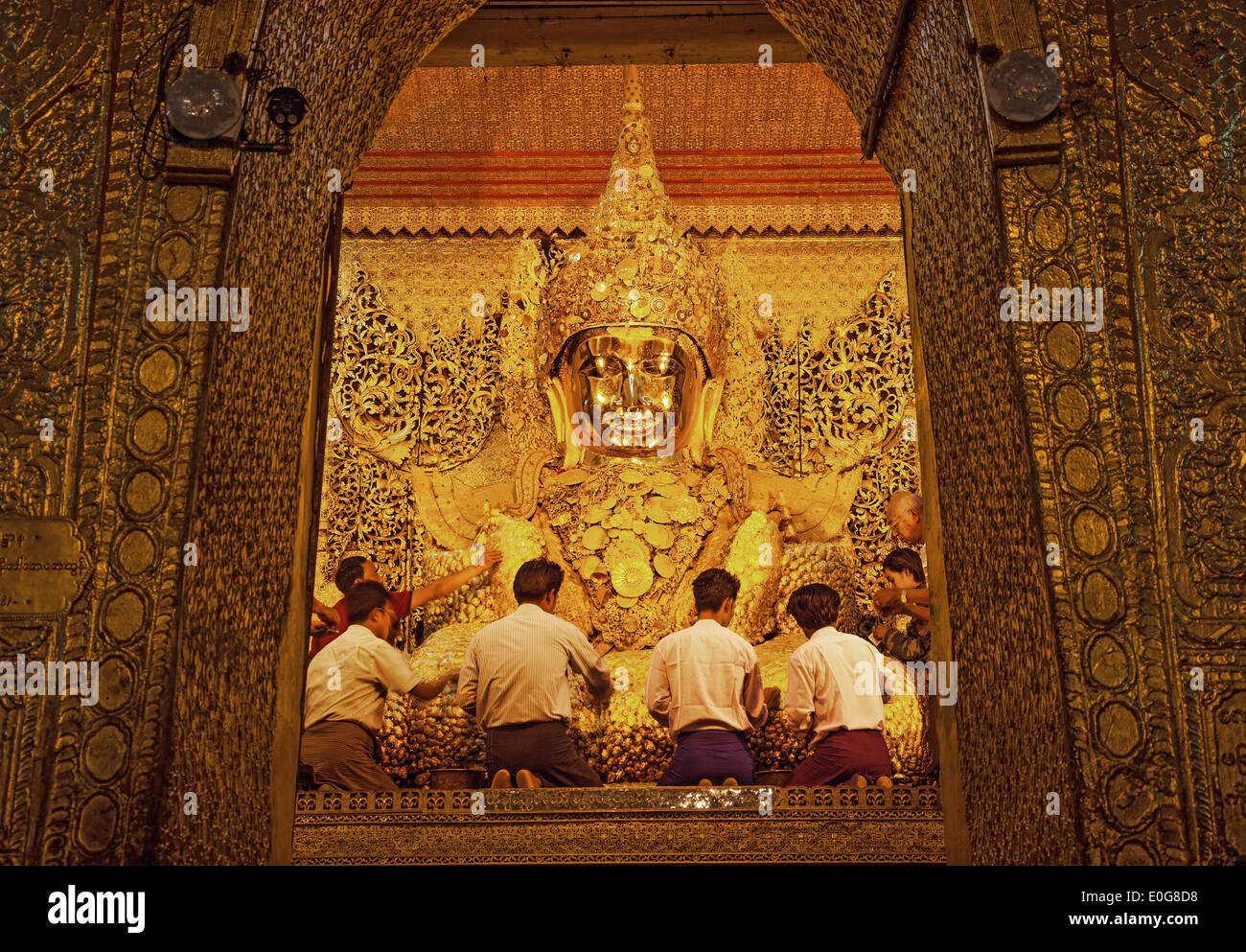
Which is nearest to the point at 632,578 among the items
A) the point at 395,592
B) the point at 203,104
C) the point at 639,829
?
the point at 395,592

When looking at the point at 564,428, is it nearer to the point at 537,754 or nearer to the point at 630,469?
the point at 630,469

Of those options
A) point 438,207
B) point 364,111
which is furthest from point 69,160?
point 438,207

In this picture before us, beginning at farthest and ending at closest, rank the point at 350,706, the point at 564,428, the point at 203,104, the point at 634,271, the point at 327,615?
the point at 564,428 → the point at 634,271 → the point at 327,615 → the point at 350,706 → the point at 203,104

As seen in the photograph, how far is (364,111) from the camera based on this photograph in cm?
320

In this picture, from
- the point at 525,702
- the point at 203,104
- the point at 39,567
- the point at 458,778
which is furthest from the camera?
the point at 458,778

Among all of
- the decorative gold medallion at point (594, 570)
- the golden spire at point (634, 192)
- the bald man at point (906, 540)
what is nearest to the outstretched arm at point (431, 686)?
the decorative gold medallion at point (594, 570)

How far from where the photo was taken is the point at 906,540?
534cm

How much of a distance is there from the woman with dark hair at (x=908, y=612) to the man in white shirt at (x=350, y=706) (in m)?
1.86

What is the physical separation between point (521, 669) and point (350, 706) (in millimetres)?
594

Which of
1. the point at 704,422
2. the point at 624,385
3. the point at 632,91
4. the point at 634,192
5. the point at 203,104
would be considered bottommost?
the point at 203,104

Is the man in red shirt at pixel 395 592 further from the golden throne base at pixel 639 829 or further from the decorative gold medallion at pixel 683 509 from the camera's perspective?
the golden throne base at pixel 639 829

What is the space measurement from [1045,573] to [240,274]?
1674mm
